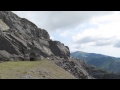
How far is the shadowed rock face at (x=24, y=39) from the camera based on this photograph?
361 ft

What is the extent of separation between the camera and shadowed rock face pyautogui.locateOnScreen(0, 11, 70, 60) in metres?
110

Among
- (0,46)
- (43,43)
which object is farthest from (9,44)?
(43,43)

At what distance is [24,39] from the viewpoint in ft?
428

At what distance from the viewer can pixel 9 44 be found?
109688mm
